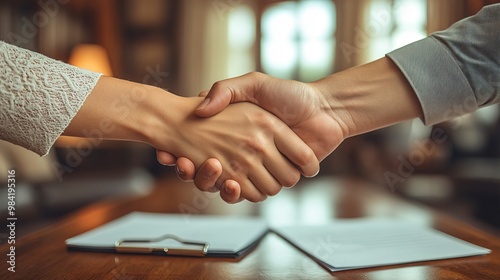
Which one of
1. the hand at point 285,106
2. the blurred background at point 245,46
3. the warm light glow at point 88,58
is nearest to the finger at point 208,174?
the hand at point 285,106

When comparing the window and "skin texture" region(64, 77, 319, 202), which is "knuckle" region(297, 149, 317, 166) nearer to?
"skin texture" region(64, 77, 319, 202)

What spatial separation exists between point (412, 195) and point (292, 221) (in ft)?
4.58

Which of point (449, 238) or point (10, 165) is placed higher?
point (449, 238)

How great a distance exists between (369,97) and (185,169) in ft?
1.14

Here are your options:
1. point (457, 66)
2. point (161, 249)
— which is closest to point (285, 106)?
point (457, 66)

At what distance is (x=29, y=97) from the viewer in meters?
0.75

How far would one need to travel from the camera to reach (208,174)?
882mm

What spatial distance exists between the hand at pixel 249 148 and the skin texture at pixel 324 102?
0.02 meters

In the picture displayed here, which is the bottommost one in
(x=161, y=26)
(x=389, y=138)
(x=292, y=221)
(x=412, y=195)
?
(x=389, y=138)

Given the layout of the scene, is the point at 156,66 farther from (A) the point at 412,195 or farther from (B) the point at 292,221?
(B) the point at 292,221

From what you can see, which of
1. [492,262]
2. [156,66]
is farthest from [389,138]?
[492,262]

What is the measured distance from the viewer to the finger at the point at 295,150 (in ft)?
3.07

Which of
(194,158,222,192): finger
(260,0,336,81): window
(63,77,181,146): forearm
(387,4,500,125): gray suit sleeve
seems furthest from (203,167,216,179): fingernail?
(260,0,336,81): window

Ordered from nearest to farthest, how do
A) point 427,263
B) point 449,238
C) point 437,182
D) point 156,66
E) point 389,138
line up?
1. point 427,263
2. point 449,238
3. point 437,182
4. point 389,138
5. point 156,66
